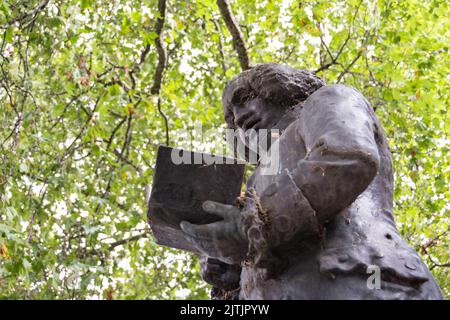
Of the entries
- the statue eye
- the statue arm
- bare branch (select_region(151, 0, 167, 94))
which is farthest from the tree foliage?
the statue arm

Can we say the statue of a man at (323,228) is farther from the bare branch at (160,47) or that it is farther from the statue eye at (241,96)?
the bare branch at (160,47)

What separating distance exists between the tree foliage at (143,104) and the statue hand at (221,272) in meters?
2.82

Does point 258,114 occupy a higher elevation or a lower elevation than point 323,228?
higher

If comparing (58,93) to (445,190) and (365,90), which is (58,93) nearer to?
(365,90)

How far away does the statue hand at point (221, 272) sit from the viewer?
10.0ft

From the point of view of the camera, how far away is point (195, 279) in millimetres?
9922

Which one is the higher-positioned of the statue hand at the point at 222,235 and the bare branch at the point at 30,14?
the bare branch at the point at 30,14

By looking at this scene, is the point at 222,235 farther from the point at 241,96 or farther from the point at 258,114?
the point at 241,96

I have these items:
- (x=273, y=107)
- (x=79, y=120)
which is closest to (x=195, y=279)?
(x=79, y=120)

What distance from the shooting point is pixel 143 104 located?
8.13 m

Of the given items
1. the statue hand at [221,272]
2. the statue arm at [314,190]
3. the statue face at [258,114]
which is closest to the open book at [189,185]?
the statue arm at [314,190]

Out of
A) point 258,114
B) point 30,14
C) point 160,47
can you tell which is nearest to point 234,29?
point 160,47

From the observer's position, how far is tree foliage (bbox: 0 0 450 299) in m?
6.27

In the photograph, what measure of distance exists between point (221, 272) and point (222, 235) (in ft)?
1.70
